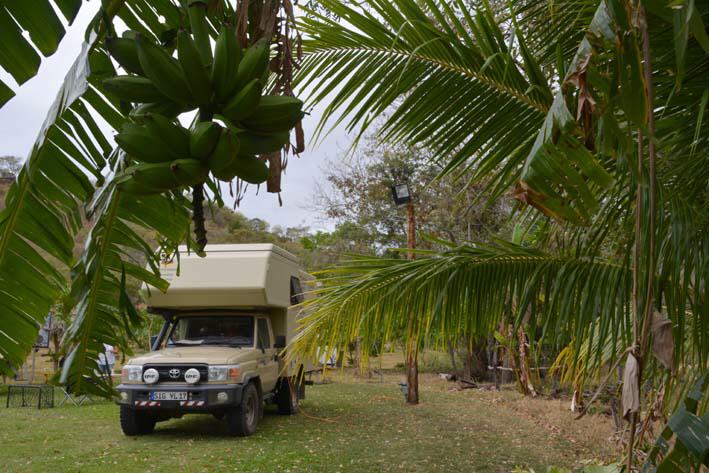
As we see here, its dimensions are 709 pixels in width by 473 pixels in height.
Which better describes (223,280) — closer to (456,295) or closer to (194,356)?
(194,356)

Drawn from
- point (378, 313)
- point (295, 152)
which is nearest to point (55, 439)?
point (378, 313)

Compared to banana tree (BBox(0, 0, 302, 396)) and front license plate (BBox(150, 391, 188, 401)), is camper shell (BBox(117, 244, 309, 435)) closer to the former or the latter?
front license plate (BBox(150, 391, 188, 401))

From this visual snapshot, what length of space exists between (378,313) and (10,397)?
12.5m

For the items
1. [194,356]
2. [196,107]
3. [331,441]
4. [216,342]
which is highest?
[216,342]

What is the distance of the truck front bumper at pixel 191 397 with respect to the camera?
9305 millimetres

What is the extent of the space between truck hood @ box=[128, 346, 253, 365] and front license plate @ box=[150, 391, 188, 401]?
44 centimetres

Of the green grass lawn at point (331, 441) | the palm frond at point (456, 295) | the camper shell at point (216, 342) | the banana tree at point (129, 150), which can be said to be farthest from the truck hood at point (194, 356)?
the banana tree at point (129, 150)

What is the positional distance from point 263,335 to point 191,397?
2.03 m

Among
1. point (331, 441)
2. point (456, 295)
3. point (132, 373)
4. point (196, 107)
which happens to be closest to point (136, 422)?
point (132, 373)

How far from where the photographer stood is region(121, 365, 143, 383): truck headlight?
375 inches

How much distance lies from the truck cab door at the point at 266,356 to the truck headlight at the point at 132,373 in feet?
6.20

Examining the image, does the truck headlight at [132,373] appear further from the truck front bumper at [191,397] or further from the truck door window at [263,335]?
the truck door window at [263,335]

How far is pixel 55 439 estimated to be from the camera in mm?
9531

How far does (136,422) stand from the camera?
32.6ft
